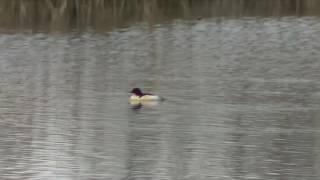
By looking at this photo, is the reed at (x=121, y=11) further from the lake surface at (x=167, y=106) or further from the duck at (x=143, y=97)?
the duck at (x=143, y=97)

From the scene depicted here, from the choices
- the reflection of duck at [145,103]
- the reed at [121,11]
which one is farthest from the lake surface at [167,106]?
the reed at [121,11]

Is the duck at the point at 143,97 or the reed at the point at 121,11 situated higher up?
the reed at the point at 121,11

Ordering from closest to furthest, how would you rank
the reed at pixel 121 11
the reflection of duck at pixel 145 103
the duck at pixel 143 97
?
the reflection of duck at pixel 145 103
the duck at pixel 143 97
the reed at pixel 121 11

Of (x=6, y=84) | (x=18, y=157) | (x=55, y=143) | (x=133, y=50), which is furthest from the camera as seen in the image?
(x=133, y=50)

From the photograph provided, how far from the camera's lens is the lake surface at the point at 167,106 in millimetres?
13188

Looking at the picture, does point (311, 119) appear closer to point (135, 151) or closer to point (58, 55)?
point (135, 151)

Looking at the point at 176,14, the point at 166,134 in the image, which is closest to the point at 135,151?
the point at 166,134

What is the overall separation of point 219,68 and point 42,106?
6152 mm

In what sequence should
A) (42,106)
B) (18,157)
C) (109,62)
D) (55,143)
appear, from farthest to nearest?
(109,62), (42,106), (55,143), (18,157)

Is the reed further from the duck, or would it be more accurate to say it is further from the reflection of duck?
the reflection of duck

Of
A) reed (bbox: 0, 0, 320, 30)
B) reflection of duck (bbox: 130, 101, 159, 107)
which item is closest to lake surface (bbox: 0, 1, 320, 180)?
reflection of duck (bbox: 130, 101, 159, 107)

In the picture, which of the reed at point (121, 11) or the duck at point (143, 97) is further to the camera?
the reed at point (121, 11)

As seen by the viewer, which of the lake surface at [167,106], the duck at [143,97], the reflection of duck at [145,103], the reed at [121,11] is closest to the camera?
the lake surface at [167,106]

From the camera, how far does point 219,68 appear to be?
930 inches
